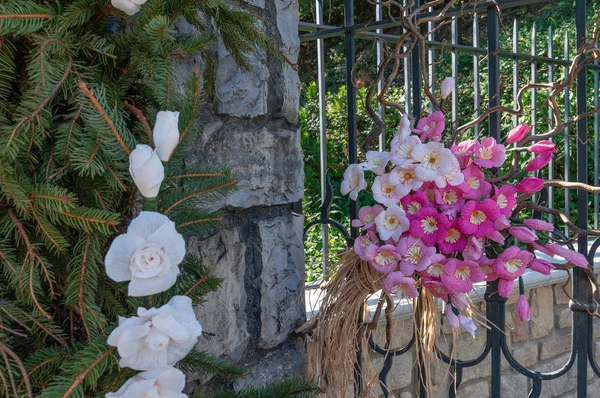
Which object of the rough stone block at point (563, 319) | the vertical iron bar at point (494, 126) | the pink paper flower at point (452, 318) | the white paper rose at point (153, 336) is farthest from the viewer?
the rough stone block at point (563, 319)

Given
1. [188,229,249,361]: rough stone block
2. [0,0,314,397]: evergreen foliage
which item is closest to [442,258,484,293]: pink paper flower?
[188,229,249,361]: rough stone block

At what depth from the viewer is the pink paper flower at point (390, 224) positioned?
54.2 inches

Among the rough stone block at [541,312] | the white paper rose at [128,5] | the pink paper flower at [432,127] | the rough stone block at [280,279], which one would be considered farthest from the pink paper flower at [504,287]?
the rough stone block at [541,312]

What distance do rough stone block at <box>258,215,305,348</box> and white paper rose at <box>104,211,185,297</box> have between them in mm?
673

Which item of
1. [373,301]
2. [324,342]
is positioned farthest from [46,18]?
[373,301]

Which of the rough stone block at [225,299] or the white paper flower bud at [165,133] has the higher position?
the white paper flower bud at [165,133]

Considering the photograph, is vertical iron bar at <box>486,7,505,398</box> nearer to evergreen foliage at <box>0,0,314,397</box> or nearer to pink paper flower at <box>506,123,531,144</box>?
pink paper flower at <box>506,123,531,144</box>

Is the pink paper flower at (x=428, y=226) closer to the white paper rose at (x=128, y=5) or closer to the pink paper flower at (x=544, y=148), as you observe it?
the pink paper flower at (x=544, y=148)

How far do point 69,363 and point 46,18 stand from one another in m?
0.46

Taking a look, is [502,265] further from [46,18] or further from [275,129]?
[46,18]

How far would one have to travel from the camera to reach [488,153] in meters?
1.39

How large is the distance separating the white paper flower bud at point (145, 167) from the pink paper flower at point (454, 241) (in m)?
0.75

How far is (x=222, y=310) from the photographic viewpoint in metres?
1.37

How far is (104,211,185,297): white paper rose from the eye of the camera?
762mm
